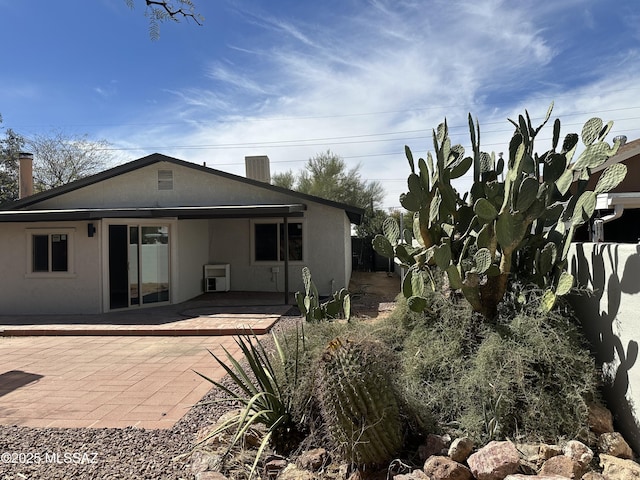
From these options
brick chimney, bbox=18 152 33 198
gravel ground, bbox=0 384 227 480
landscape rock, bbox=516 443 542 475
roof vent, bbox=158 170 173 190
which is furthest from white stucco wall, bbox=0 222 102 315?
landscape rock, bbox=516 443 542 475

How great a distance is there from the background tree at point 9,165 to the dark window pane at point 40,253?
22002 millimetres

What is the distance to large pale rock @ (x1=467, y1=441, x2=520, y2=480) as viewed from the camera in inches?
108

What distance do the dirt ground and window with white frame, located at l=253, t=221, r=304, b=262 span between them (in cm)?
227

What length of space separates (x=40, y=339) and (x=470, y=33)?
10.7 m

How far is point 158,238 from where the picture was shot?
1207 centimetres

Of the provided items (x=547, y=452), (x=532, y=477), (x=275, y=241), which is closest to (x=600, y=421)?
(x=547, y=452)

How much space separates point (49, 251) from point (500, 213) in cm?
1160

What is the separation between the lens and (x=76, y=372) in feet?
20.8

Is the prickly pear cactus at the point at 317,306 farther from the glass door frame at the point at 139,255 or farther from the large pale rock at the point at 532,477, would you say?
the glass door frame at the point at 139,255

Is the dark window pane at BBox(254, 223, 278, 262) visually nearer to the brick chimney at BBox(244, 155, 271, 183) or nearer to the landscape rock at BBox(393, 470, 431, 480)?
the brick chimney at BBox(244, 155, 271, 183)

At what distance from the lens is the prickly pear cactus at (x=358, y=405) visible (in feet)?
9.52

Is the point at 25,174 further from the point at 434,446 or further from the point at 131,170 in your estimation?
the point at 434,446

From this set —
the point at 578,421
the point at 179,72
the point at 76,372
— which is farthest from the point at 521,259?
the point at 179,72

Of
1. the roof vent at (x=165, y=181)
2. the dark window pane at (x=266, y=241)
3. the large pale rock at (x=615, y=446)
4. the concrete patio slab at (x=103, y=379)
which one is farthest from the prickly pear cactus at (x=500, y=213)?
the roof vent at (x=165, y=181)
